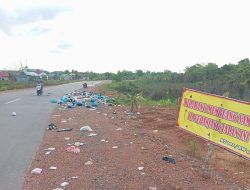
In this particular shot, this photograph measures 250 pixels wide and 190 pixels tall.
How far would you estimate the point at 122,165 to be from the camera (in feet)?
24.3

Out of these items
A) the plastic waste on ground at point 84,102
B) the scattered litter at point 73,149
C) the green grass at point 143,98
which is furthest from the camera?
the green grass at point 143,98

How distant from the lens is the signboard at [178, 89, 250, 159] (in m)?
6.52

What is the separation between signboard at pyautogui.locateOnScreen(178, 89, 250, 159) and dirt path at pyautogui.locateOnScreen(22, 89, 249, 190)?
660mm

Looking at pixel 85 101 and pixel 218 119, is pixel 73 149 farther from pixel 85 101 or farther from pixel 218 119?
pixel 85 101

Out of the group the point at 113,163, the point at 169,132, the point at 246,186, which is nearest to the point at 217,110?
the point at 246,186

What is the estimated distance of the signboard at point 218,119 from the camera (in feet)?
21.4

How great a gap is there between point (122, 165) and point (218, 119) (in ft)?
6.62

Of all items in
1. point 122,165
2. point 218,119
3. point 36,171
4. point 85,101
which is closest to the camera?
point 36,171

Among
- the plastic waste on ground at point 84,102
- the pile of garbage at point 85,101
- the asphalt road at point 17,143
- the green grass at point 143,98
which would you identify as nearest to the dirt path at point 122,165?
the asphalt road at point 17,143

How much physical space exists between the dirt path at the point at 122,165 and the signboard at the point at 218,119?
2.17ft

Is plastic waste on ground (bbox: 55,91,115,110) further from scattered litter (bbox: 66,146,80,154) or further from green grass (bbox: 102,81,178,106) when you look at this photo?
scattered litter (bbox: 66,146,80,154)

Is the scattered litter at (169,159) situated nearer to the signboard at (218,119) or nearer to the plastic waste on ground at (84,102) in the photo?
the signboard at (218,119)

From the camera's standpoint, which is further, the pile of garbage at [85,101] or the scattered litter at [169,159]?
the pile of garbage at [85,101]

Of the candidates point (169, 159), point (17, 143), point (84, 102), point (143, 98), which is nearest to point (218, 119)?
point (169, 159)
